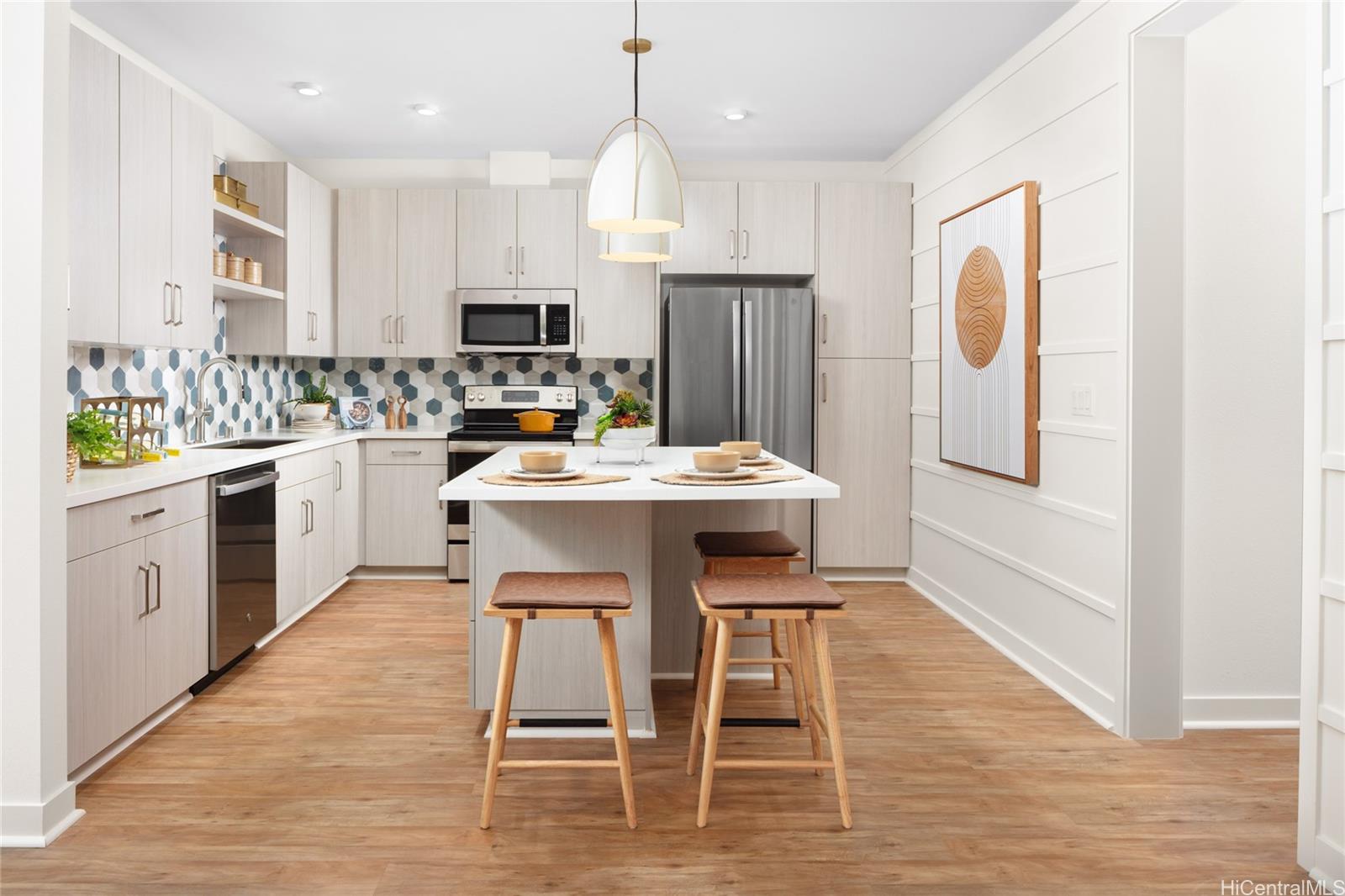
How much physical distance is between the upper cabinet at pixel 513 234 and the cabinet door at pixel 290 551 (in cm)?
184

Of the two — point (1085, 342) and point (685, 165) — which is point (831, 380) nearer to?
point (685, 165)

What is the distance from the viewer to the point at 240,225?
444 cm

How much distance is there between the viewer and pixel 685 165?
5.80m

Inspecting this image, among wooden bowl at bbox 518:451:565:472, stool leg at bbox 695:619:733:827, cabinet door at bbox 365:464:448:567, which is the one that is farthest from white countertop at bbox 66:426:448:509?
stool leg at bbox 695:619:733:827

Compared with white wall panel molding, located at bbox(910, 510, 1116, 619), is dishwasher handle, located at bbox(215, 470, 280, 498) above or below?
above

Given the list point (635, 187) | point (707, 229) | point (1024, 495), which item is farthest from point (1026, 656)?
point (707, 229)

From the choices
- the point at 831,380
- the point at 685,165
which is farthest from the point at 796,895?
the point at 685,165

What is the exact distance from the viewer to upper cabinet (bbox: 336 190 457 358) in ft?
18.1

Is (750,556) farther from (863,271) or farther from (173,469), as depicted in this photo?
(863,271)

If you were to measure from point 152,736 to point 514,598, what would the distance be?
1.56 m

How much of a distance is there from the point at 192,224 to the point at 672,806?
302 cm

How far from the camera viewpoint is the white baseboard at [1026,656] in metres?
3.19

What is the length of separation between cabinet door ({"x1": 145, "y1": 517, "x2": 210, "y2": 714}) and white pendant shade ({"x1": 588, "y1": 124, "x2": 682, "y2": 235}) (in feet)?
5.93
